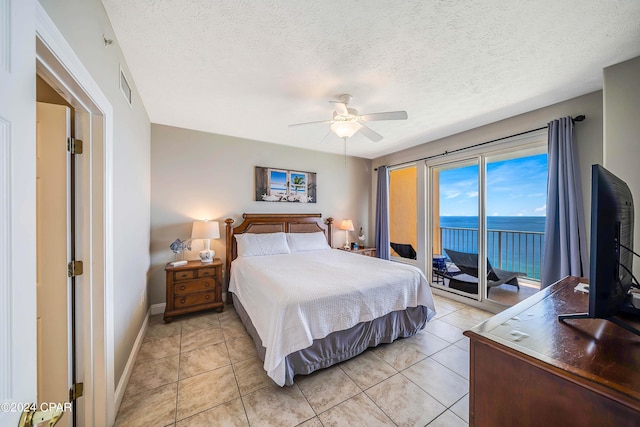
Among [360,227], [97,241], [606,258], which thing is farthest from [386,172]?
[97,241]

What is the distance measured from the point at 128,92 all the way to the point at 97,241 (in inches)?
54.4

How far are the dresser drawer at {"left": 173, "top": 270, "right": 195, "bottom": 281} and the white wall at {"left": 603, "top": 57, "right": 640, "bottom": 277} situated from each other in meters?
4.35

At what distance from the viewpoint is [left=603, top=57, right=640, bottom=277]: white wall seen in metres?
1.82

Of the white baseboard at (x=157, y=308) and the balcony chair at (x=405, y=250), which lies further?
the balcony chair at (x=405, y=250)

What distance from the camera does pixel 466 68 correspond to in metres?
2.00

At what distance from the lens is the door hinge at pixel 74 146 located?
1.33 metres

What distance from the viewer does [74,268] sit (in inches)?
52.9

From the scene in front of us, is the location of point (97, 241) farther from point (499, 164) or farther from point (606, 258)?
point (499, 164)

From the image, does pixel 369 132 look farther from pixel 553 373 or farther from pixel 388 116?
pixel 553 373

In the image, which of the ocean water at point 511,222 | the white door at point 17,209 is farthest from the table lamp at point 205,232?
the ocean water at point 511,222

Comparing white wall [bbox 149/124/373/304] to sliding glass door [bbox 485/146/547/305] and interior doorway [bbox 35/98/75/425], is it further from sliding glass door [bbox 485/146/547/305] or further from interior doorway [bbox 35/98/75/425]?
sliding glass door [bbox 485/146/547/305]

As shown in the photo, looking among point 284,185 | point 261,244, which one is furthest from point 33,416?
point 284,185

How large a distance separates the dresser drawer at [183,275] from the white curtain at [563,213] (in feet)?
13.8

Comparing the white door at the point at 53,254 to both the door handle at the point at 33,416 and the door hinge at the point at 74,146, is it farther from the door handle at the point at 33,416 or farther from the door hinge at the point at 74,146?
the door handle at the point at 33,416
